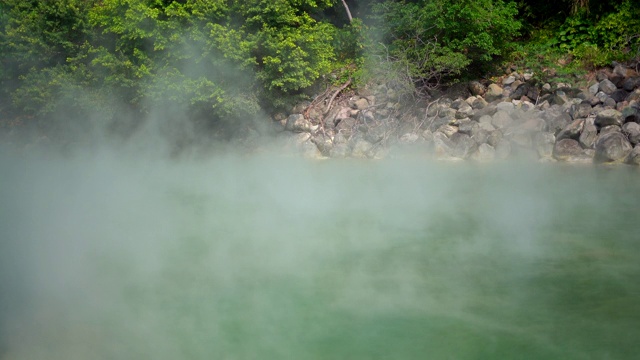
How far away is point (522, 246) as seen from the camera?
229 inches

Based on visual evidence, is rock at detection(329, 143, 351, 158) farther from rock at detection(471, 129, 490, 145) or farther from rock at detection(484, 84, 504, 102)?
rock at detection(484, 84, 504, 102)

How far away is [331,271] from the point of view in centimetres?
534

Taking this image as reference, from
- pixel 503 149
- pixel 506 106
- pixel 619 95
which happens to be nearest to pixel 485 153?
pixel 503 149

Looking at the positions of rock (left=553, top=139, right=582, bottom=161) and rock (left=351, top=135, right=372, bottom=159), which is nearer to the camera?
rock (left=553, top=139, right=582, bottom=161)

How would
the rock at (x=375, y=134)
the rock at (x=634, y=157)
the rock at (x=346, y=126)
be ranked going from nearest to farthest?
the rock at (x=634, y=157) → the rock at (x=375, y=134) → the rock at (x=346, y=126)

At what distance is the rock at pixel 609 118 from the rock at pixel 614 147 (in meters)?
0.38

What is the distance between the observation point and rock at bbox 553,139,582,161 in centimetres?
1052

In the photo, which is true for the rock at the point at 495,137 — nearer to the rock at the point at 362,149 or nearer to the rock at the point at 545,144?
the rock at the point at 545,144

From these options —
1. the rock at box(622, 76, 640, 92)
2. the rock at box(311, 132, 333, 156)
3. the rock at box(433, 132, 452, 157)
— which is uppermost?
the rock at box(622, 76, 640, 92)

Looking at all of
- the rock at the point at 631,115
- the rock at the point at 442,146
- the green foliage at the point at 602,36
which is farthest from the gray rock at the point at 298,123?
the rock at the point at 631,115

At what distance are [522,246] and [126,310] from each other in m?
3.49

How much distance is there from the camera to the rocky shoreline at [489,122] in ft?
34.6

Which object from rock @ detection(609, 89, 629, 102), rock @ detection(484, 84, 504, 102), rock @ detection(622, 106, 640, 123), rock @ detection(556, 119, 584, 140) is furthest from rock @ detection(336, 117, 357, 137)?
rock @ detection(622, 106, 640, 123)

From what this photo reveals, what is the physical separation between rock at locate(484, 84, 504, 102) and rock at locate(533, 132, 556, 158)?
6.81ft
